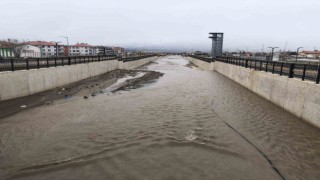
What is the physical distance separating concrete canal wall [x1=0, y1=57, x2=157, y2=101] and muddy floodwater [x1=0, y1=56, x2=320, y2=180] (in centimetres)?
315

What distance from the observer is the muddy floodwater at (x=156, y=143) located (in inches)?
287

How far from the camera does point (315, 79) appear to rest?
1223 centimetres

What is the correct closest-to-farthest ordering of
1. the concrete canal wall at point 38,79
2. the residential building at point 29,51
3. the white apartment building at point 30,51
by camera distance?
the concrete canal wall at point 38,79 < the residential building at point 29,51 < the white apartment building at point 30,51

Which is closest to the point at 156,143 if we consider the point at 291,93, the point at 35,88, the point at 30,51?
the point at 291,93

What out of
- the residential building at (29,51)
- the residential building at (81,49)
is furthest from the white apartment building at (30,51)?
the residential building at (81,49)

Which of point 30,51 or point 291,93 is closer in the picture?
point 291,93

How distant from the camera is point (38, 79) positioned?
1991 cm

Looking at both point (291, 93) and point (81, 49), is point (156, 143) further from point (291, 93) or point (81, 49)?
point (81, 49)

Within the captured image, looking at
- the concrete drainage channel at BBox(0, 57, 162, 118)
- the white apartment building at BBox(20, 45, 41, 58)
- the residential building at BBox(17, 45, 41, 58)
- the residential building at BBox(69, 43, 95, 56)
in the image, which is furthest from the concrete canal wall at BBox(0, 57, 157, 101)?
the residential building at BBox(69, 43, 95, 56)

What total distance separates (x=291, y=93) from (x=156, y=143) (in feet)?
29.5

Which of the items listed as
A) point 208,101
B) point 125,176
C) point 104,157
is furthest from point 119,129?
point 208,101

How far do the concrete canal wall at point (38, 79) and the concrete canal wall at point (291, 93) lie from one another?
17517 millimetres

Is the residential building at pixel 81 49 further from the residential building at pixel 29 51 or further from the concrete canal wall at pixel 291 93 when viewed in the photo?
the concrete canal wall at pixel 291 93

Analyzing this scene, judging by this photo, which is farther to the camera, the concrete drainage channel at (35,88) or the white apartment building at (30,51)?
the white apartment building at (30,51)
